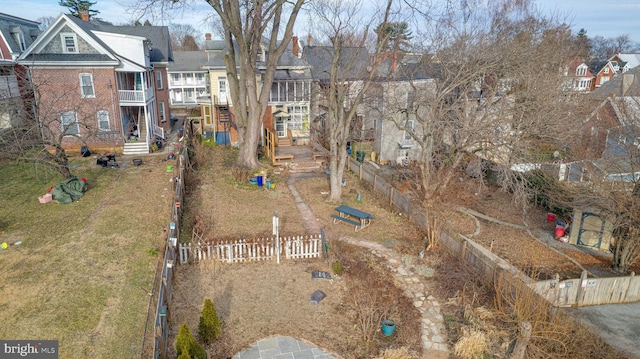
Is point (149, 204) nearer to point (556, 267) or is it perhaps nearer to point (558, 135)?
point (556, 267)

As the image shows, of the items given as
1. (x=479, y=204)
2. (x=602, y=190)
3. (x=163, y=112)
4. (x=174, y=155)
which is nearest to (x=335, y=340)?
(x=602, y=190)

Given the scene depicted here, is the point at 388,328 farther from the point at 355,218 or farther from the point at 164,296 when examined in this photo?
the point at 355,218

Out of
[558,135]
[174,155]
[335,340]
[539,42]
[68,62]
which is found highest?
[539,42]

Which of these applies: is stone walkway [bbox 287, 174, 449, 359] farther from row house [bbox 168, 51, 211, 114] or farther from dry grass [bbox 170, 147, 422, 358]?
row house [bbox 168, 51, 211, 114]

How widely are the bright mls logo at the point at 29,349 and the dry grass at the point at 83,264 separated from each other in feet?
0.58

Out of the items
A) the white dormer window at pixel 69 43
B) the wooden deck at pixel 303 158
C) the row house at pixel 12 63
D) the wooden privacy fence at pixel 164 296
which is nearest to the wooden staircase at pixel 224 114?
the wooden deck at pixel 303 158

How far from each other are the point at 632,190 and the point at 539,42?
18178 millimetres

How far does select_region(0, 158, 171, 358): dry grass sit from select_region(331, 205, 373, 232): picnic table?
300 inches

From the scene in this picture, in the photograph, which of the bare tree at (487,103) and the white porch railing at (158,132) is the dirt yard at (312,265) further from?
the white porch railing at (158,132)

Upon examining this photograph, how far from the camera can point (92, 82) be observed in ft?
87.7

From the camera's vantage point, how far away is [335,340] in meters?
10.6

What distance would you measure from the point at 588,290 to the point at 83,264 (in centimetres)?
1576

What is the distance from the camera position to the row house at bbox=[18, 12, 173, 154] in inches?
1001

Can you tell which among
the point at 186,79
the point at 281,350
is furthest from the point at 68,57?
the point at 186,79
